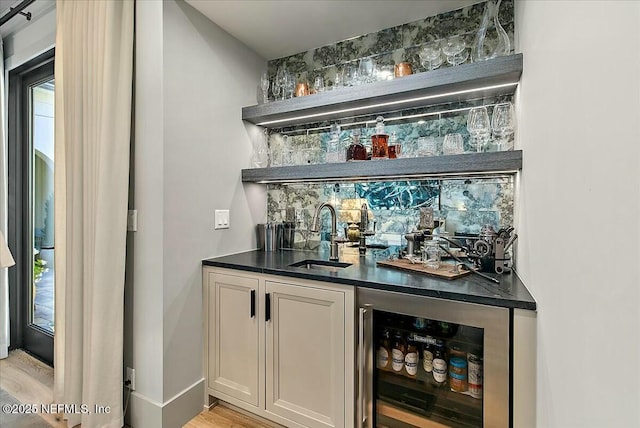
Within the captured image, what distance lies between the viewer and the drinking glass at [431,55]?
182 cm

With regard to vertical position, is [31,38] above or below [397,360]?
above

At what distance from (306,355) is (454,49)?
1.90 meters

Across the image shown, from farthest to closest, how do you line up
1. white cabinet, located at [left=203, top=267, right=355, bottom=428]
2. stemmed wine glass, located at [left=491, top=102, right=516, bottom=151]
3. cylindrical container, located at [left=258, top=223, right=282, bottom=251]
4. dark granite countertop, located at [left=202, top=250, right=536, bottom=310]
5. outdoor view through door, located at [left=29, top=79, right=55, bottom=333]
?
outdoor view through door, located at [left=29, top=79, right=55, bottom=333], cylindrical container, located at [left=258, top=223, right=282, bottom=251], stemmed wine glass, located at [left=491, top=102, right=516, bottom=151], white cabinet, located at [left=203, top=267, right=355, bottom=428], dark granite countertop, located at [left=202, top=250, right=536, bottom=310]

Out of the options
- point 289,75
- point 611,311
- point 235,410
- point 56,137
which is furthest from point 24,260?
point 611,311

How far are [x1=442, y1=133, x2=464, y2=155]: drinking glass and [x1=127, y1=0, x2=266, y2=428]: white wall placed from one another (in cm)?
144

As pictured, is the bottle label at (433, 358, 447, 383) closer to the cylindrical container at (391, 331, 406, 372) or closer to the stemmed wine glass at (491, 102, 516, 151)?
the cylindrical container at (391, 331, 406, 372)

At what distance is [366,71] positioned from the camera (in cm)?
204

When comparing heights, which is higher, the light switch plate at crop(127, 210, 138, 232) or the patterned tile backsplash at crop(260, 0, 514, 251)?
the patterned tile backsplash at crop(260, 0, 514, 251)

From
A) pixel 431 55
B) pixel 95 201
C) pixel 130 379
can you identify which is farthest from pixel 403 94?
pixel 130 379

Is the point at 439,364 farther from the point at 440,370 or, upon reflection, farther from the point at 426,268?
the point at 426,268

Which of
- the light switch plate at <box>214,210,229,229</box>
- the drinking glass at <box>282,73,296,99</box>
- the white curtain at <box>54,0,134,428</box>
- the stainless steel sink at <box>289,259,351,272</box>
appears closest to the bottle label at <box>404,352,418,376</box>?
the stainless steel sink at <box>289,259,351,272</box>

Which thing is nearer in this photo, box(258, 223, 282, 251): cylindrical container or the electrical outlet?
Result: the electrical outlet

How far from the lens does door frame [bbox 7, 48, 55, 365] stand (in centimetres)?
266

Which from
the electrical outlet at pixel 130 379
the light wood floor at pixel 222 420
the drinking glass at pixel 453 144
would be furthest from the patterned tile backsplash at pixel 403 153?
the electrical outlet at pixel 130 379
